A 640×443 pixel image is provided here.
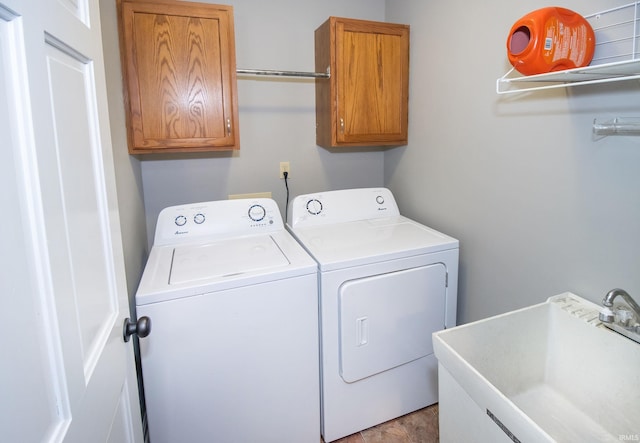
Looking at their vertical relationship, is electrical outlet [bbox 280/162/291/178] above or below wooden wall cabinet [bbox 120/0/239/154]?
below

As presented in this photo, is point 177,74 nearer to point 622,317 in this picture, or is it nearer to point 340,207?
point 340,207

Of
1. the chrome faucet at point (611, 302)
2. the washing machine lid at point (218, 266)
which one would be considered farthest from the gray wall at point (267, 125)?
the chrome faucet at point (611, 302)

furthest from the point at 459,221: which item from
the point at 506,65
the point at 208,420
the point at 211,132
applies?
the point at 208,420

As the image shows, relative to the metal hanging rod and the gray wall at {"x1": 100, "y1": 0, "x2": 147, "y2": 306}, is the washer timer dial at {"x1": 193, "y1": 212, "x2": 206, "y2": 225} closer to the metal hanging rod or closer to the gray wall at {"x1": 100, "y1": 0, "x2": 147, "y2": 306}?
the gray wall at {"x1": 100, "y1": 0, "x2": 147, "y2": 306}

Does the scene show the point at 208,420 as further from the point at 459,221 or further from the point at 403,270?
the point at 459,221

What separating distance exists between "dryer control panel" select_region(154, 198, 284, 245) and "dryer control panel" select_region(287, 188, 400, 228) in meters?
0.13

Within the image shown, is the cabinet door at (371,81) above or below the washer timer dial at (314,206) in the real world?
above

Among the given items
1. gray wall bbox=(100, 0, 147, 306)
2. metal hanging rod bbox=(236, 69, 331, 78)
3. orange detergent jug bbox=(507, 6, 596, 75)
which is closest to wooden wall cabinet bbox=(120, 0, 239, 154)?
gray wall bbox=(100, 0, 147, 306)

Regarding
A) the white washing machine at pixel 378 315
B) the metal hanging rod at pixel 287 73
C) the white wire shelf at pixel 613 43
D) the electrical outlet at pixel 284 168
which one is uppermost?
the metal hanging rod at pixel 287 73

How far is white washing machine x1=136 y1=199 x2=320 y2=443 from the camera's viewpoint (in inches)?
54.6

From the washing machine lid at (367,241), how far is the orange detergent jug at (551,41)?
843 mm

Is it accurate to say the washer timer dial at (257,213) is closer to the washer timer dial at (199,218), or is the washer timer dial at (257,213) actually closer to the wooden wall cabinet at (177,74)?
the washer timer dial at (199,218)

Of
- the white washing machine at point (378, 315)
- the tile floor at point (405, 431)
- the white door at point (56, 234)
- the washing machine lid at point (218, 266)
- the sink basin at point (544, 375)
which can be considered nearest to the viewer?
the white door at point (56, 234)

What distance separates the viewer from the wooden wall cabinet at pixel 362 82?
2.03 meters
